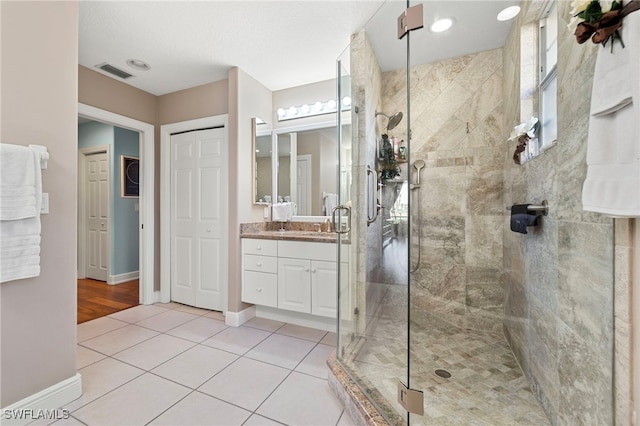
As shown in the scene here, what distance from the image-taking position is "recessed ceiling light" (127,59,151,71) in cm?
244

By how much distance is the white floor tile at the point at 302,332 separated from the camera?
2.32 m

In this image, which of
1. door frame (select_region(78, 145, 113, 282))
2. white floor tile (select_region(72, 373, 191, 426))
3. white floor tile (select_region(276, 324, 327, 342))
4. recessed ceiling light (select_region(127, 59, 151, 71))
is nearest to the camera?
white floor tile (select_region(72, 373, 191, 426))

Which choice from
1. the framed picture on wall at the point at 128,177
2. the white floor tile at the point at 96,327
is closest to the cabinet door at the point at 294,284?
the white floor tile at the point at 96,327

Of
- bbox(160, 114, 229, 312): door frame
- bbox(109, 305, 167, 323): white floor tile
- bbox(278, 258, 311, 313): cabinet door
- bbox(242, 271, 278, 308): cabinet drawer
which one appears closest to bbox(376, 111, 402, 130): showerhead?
bbox(278, 258, 311, 313): cabinet door

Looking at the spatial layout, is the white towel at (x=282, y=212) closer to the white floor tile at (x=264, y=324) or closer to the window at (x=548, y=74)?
the white floor tile at (x=264, y=324)

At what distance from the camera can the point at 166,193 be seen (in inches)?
121

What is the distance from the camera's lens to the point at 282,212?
291cm

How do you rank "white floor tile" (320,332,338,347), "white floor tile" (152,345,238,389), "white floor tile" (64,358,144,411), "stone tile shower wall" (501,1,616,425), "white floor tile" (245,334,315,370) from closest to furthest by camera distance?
"stone tile shower wall" (501,1,616,425), "white floor tile" (64,358,144,411), "white floor tile" (152,345,238,389), "white floor tile" (245,334,315,370), "white floor tile" (320,332,338,347)

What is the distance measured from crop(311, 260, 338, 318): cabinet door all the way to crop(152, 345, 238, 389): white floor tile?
0.77m

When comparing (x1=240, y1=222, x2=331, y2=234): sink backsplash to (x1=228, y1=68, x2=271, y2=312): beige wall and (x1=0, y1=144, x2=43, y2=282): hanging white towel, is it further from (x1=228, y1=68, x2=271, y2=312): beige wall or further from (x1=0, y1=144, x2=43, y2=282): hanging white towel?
(x1=0, y1=144, x2=43, y2=282): hanging white towel

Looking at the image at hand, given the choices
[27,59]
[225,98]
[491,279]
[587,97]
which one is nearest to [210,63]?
[225,98]

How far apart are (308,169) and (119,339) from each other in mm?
2295

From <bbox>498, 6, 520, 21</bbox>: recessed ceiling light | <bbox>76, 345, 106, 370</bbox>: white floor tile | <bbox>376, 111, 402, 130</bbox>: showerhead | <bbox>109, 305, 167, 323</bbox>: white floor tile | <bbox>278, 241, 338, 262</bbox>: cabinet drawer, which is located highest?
<bbox>498, 6, 520, 21</bbox>: recessed ceiling light

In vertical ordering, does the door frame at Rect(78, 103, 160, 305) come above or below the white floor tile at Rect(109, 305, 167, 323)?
above
